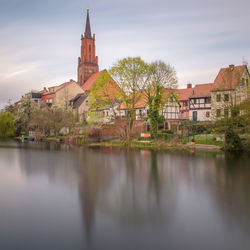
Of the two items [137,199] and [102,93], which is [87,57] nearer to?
[102,93]

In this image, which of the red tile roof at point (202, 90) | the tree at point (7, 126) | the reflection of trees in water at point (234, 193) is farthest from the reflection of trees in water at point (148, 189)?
the tree at point (7, 126)

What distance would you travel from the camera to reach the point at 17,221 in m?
6.29

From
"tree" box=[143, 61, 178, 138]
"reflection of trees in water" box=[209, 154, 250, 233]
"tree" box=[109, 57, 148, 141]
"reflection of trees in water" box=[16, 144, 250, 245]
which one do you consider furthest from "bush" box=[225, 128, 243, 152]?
"tree" box=[109, 57, 148, 141]

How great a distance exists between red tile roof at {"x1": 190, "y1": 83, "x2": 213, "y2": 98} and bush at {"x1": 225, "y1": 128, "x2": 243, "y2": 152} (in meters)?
22.0

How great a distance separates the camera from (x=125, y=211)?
22.4ft

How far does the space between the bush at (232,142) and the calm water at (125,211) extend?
36.0ft

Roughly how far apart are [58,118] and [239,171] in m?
36.3

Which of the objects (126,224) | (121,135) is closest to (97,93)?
(121,135)

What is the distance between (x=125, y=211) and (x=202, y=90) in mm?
42093

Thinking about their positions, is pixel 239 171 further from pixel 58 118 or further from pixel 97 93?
pixel 58 118

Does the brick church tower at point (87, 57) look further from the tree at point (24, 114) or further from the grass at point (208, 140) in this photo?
the grass at point (208, 140)

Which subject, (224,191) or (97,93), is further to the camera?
(97,93)

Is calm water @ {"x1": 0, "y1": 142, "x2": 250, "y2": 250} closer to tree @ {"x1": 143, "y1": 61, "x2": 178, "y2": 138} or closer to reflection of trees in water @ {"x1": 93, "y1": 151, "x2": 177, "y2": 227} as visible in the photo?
reflection of trees in water @ {"x1": 93, "y1": 151, "x2": 177, "y2": 227}

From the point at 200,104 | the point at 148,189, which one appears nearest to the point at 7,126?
the point at 200,104
